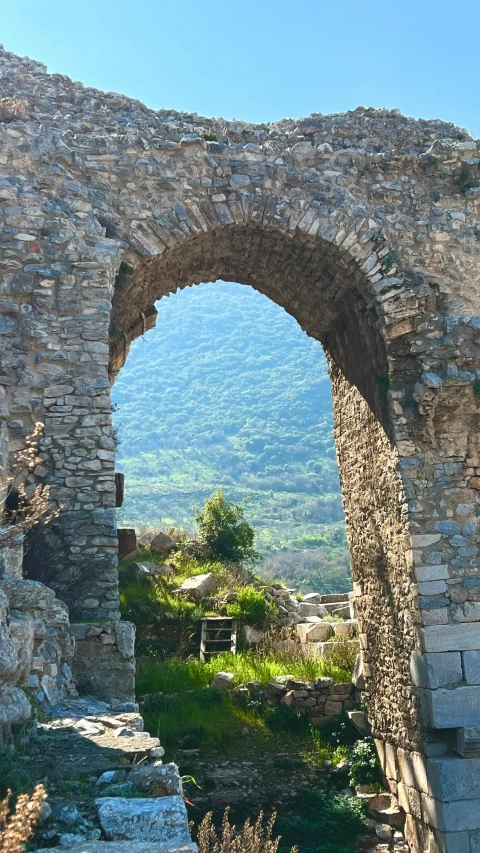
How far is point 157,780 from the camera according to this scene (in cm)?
319

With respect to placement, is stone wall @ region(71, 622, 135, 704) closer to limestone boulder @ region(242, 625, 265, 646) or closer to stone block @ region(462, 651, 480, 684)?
stone block @ region(462, 651, 480, 684)

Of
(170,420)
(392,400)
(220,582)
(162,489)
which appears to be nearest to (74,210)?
(392,400)

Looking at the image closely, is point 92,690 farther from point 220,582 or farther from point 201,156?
point 220,582

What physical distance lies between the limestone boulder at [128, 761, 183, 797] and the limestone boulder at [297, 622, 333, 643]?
1011 cm

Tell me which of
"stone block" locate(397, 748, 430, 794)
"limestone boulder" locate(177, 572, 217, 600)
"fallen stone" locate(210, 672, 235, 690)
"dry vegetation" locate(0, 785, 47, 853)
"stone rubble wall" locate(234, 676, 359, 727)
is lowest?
"stone block" locate(397, 748, 430, 794)

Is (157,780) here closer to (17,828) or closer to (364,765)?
(17,828)

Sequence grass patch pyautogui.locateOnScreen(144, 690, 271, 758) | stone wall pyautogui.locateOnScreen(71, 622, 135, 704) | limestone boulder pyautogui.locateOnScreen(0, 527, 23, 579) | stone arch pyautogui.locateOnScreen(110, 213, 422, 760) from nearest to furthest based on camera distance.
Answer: limestone boulder pyautogui.locateOnScreen(0, 527, 23, 579)
stone wall pyautogui.locateOnScreen(71, 622, 135, 704)
stone arch pyautogui.locateOnScreen(110, 213, 422, 760)
grass patch pyautogui.locateOnScreen(144, 690, 271, 758)

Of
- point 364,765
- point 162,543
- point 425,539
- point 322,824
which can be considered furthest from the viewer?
point 162,543

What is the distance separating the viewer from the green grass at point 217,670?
35.8 feet

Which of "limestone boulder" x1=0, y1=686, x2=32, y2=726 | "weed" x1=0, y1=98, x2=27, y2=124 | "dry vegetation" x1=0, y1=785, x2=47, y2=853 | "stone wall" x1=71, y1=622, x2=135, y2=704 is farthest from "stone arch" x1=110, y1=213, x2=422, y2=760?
"dry vegetation" x1=0, y1=785, x2=47, y2=853

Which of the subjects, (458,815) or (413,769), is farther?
(413,769)

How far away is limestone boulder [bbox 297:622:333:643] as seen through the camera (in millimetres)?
13086

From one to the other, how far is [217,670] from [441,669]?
15.6 ft

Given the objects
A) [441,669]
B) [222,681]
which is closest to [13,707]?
[441,669]
